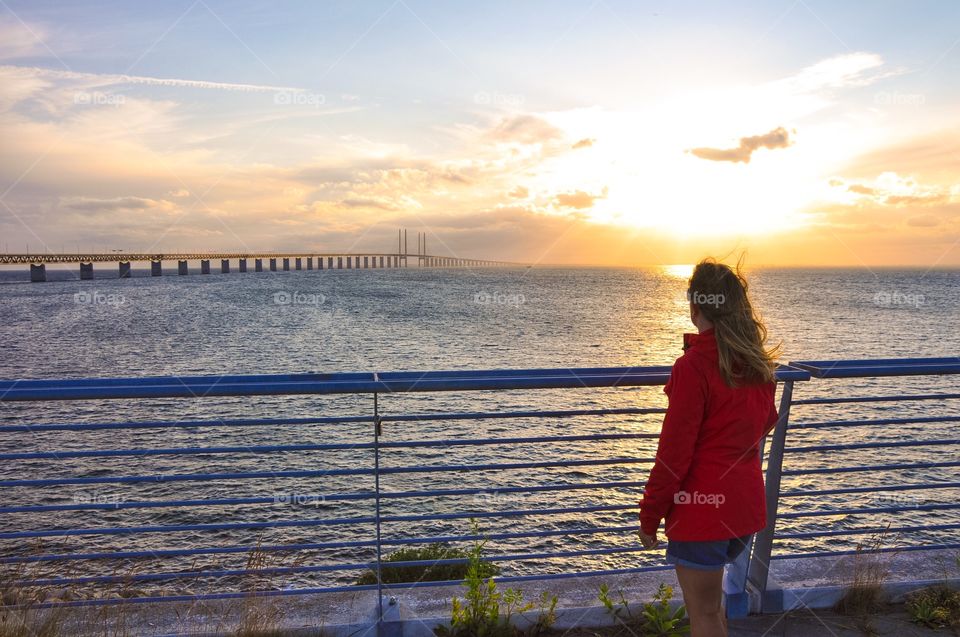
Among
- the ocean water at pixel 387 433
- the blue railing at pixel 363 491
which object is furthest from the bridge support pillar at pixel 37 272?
the blue railing at pixel 363 491

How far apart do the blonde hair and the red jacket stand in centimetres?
5

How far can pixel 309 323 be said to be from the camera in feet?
212

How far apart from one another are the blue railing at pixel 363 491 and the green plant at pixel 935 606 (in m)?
0.43

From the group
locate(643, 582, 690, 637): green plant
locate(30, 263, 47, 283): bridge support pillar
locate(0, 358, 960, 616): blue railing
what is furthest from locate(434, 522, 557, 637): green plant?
locate(30, 263, 47, 283): bridge support pillar

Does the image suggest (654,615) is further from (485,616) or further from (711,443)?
(711,443)

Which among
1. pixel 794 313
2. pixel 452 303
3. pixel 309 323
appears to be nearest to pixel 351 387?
pixel 309 323

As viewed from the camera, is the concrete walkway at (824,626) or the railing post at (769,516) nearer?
the concrete walkway at (824,626)

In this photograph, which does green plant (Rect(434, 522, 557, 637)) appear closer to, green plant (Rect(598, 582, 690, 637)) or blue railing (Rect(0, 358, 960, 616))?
blue railing (Rect(0, 358, 960, 616))

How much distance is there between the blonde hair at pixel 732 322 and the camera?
276 centimetres

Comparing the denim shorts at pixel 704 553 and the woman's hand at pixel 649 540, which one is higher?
the woman's hand at pixel 649 540

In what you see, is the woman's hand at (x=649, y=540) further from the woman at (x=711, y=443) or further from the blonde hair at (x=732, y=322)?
the blonde hair at (x=732, y=322)

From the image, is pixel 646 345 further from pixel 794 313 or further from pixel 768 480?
pixel 768 480

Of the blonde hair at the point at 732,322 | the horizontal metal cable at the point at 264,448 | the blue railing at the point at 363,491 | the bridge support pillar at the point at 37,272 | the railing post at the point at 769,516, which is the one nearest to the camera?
the blonde hair at the point at 732,322

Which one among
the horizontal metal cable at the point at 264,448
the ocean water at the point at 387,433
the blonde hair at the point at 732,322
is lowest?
the ocean water at the point at 387,433
